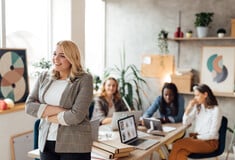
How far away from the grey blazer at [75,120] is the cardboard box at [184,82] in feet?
8.94

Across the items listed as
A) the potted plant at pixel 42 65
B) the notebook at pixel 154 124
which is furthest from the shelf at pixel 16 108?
the notebook at pixel 154 124

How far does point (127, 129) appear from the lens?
2.67m

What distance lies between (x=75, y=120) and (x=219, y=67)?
3.07 m

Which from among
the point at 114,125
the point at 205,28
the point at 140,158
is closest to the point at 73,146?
the point at 140,158

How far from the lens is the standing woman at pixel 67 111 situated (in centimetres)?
198

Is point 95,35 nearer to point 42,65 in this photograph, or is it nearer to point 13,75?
point 42,65

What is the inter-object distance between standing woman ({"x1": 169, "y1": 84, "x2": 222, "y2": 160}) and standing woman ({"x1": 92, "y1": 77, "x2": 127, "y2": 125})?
821mm

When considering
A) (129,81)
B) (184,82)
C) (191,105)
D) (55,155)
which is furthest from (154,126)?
(129,81)

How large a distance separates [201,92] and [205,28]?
1160mm

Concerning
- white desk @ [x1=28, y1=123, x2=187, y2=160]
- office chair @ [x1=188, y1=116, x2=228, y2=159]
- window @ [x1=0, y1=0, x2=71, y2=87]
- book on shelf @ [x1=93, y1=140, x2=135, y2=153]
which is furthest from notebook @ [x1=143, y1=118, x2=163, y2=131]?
window @ [x1=0, y1=0, x2=71, y2=87]

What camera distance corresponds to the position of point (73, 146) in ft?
6.49

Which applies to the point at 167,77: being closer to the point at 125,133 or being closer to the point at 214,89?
the point at 214,89

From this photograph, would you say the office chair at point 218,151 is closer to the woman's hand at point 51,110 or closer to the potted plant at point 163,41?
the potted plant at point 163,41

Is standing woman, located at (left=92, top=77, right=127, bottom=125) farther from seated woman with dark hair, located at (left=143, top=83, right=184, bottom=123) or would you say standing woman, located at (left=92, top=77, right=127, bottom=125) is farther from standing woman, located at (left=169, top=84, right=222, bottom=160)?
standing woman, located at (left=169, top=84, right=222, bottom=160)
